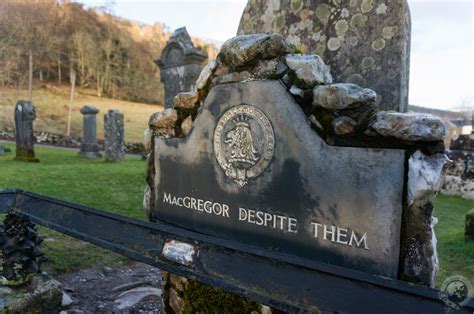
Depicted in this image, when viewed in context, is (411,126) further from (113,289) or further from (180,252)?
(113,289)

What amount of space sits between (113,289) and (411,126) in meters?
3.26

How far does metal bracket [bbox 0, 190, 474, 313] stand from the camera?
1095mm

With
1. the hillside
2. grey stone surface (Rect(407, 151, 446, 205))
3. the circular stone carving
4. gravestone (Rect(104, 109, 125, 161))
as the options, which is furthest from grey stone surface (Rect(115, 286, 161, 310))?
the hillside

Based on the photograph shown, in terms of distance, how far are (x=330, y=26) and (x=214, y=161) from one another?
1.39 m

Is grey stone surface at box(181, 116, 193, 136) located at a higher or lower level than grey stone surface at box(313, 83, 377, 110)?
lower

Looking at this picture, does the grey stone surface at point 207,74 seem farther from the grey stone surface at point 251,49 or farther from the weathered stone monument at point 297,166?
the grey stone surface at point 251,49

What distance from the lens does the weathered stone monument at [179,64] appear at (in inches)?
336

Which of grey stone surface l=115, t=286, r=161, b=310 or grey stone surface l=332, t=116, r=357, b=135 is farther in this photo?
grey stone surface l=115, t=286, r=161, b=310

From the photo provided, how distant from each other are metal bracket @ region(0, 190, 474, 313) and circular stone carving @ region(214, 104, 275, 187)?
1.68ft

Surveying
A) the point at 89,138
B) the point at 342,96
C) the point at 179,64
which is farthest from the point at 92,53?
the point at 342,96

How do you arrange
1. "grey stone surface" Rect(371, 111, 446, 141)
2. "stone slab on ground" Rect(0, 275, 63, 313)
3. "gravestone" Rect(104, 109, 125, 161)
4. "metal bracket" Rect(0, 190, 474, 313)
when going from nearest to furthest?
"metal bracket" Rect(0, 190, 474, 313) → "grey stone surface" Rect(371, 111, 446, 141) → "stone slab on ground" Rect(0, 275, 63, 313) → "gravestone" Rect(104, 109, 125, 161)

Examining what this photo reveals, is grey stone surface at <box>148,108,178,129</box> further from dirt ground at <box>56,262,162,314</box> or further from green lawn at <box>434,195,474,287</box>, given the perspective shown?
green lawn at <box>434,195,474,287</box>

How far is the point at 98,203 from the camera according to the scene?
593cm

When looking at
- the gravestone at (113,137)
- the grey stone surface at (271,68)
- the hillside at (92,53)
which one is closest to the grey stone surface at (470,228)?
the grey stone surface at (271,68)
